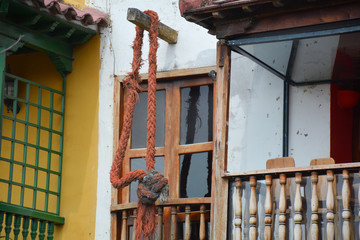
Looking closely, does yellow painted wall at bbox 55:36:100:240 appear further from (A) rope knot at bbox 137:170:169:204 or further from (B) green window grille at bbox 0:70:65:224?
(A) rope knot at bbox 137:170:169:204

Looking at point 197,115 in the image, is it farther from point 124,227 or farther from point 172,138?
point 124,227

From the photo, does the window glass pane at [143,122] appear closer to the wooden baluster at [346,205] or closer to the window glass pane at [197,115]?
the window glass pane at [197,115]

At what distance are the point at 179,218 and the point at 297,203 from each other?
1.98 m

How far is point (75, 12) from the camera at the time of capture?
9.55 meters

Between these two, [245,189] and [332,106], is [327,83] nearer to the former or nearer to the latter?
[332,106]

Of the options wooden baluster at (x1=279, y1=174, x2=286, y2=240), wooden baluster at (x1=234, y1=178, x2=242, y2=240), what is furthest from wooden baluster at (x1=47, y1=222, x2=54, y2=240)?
wooden baluster at (x1=279, y1=174, x2=286, y2=240)

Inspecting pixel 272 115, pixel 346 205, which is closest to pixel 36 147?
pixel 272 115

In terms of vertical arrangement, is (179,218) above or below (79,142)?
below

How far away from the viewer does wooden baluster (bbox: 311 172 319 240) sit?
7395mm

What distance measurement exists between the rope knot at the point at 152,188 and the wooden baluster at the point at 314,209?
5.35ft

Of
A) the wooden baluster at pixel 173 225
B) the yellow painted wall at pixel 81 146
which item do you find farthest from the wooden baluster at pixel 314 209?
the yellow painted wall at pixel 81 146

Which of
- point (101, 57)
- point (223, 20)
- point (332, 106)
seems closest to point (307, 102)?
point (332, 106)

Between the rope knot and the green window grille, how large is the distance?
5.24ft

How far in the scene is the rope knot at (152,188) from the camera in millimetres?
8492
